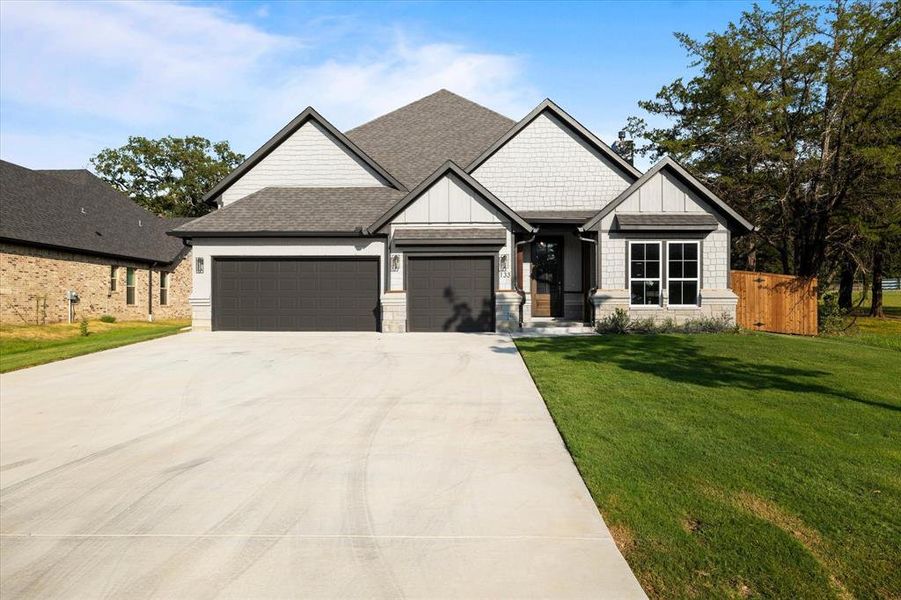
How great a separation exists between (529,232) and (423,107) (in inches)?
510

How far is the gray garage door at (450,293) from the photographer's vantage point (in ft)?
50.2

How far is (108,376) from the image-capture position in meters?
9.03

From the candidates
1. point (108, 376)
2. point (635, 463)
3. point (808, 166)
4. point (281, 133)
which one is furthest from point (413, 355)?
point (808, 166)

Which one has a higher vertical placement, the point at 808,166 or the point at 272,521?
the point at 808,166

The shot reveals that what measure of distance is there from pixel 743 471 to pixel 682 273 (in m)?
12.0

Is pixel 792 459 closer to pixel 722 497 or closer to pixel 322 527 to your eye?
pixel 722 497

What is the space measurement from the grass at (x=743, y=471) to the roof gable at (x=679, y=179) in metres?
6.93

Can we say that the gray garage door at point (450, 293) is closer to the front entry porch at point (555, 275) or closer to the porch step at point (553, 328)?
the porch step at point (553, 328)

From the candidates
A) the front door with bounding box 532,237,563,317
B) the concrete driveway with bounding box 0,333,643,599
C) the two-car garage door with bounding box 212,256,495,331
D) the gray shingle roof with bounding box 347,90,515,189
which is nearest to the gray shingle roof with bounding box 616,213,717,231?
the front door with bounding box 532,237,563,317

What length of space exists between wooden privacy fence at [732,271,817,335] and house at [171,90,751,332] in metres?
1.32

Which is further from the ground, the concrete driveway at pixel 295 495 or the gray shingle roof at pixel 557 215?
the gray shingle roof at pixel 557 215

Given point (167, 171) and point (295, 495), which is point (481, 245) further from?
point (167, 171)

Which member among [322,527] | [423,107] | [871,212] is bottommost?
[322,527]

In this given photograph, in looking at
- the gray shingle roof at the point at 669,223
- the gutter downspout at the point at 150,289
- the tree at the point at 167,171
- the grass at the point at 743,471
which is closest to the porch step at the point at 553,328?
the gray shingle roof at the point at 669,223
